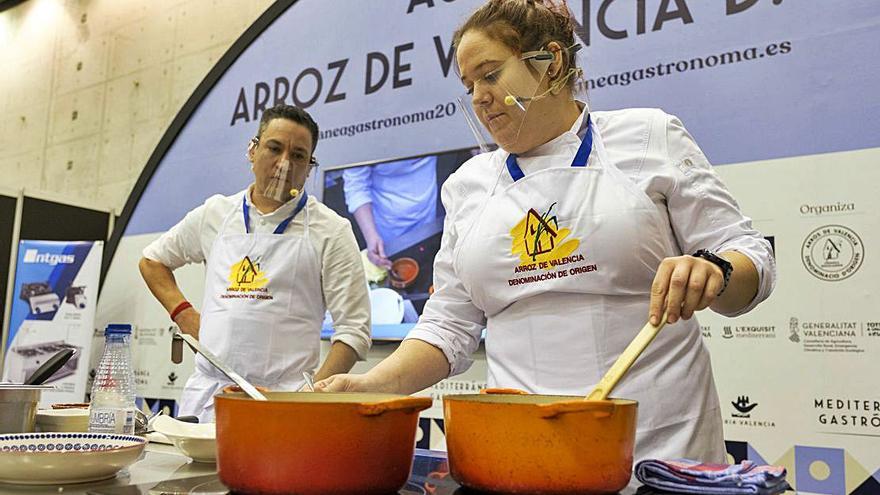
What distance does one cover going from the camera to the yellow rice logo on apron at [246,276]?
2363mm

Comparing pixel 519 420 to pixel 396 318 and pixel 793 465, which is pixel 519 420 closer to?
pixel 793 465

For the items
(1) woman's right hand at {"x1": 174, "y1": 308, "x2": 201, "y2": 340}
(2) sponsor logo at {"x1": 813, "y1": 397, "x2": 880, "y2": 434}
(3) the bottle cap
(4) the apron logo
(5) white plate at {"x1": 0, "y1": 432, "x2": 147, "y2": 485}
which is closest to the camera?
(5) white plate at {"x1": 0, "y1": 432, "x2": 147, "y2": 485}

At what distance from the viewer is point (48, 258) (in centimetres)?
429

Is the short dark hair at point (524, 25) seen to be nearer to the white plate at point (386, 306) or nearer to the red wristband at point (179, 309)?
the red wristband at point (179, 309)

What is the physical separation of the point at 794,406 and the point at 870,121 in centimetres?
87

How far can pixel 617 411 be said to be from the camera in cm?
64

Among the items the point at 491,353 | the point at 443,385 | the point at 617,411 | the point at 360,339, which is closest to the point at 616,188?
the point at 491,353

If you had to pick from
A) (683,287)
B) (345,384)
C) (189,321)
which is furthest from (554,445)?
(189,321)

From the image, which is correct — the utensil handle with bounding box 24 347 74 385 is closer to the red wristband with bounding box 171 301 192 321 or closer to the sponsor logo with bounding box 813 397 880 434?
the red wristband with bounding box 171 301 192 321

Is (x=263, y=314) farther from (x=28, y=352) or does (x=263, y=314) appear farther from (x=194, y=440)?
(x=28, y=352)

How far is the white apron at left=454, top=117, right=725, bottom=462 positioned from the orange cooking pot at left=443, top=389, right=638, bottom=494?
568mm

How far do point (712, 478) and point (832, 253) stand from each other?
1752 millimetres

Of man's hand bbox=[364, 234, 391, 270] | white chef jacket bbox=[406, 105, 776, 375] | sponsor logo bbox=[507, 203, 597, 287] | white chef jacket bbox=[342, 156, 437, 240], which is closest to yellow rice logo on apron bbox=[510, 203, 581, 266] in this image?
sponsor logo bbox=[507, 203, 597, 287]

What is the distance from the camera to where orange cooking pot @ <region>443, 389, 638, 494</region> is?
0.62 m
